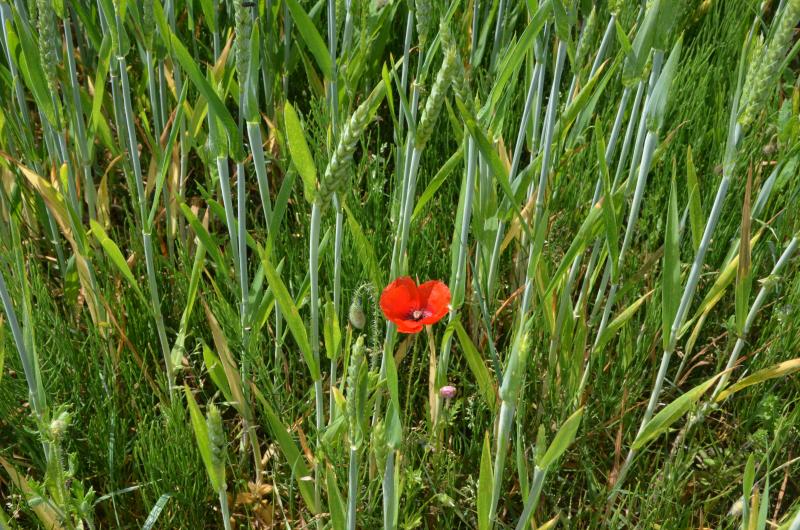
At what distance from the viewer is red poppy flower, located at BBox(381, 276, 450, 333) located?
919mm

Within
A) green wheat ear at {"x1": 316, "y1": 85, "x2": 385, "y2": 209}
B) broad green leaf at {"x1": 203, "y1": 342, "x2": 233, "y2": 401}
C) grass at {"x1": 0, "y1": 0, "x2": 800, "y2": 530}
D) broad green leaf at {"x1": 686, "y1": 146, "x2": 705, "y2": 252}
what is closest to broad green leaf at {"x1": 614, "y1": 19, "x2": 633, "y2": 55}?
grass at {"x1": 0, "y1": 0, "x2": 800, "y2": 530}

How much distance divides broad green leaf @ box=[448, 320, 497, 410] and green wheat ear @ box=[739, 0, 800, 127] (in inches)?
14.5

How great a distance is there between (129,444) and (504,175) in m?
0.64

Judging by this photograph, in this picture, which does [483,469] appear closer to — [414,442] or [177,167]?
[414,442]

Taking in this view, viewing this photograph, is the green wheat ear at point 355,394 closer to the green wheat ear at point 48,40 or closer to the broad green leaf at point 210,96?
the broad green leaf at point 210,96

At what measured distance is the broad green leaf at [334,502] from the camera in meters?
0.84

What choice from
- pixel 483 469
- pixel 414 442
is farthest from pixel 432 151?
pixel 483 469

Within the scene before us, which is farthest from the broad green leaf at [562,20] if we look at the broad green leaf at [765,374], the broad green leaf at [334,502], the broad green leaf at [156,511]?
the broad green leaf at [156,511]

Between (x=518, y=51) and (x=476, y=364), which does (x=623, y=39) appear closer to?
(x=518, y=51)

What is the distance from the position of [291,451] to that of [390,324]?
18 centimetres

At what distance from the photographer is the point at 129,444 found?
1.16m

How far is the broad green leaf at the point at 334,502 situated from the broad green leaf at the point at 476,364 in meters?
0.21

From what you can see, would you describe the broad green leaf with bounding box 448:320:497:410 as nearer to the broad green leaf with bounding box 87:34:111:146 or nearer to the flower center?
the flower center

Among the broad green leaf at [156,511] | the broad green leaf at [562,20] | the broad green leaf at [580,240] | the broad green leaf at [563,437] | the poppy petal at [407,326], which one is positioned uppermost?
the broad green leaf at [562,20]
